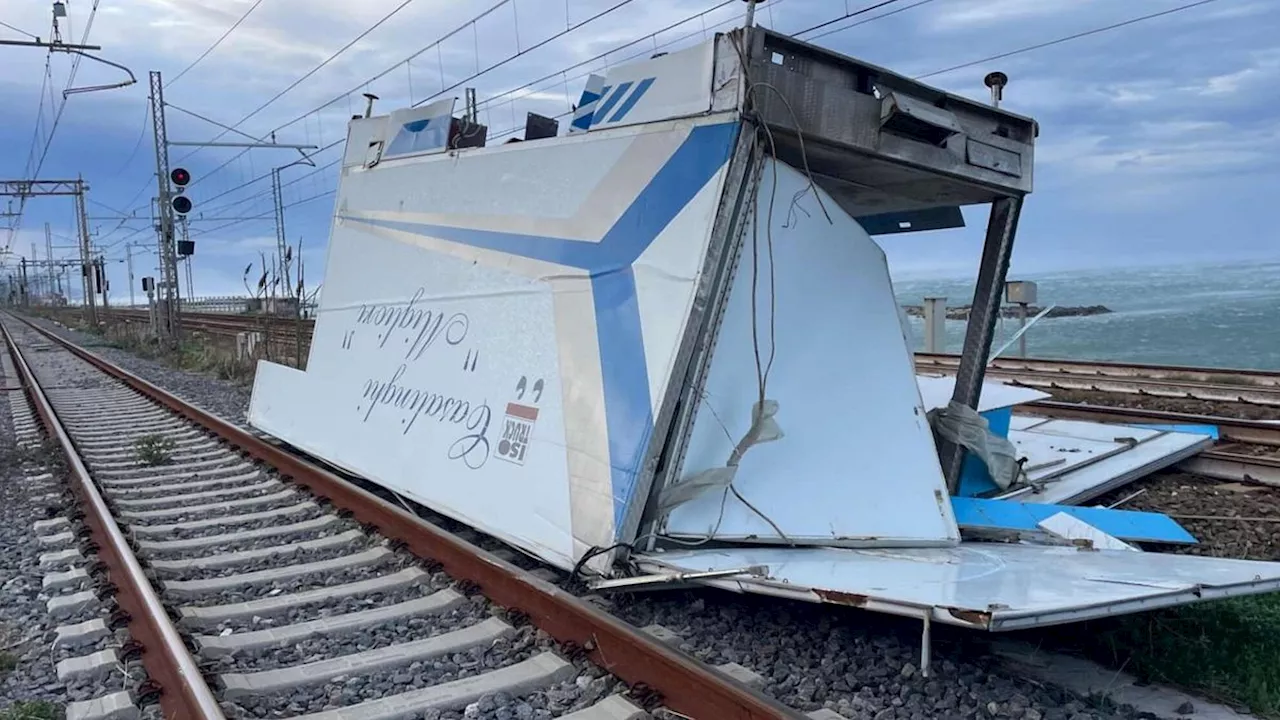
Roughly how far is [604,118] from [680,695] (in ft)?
11.5

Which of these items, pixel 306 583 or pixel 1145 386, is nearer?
pixel 306 583

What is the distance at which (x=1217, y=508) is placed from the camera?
7.32m

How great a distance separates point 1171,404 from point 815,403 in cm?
963

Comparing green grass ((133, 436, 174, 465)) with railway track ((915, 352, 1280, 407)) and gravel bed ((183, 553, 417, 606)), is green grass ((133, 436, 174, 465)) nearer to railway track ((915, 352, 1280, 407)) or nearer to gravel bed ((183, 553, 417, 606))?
gravel bed ((183, 553, 417, 606))

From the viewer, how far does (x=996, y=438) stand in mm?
6828

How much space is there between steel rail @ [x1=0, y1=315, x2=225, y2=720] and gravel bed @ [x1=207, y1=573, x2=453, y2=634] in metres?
0.30

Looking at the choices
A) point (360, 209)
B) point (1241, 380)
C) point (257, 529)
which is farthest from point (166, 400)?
point (1241, 380)

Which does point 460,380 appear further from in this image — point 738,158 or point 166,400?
point 166,400

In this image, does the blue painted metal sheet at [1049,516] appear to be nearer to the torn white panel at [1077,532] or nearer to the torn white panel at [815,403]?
the torn white panel at [1077,532]

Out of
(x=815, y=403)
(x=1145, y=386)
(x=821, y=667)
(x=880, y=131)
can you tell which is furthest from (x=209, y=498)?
(x=1145, y=386)

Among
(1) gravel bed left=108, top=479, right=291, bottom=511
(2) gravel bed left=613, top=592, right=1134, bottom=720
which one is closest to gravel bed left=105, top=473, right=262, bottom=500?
(1) gravel bed left=108, top=479, right=291, bottom=511

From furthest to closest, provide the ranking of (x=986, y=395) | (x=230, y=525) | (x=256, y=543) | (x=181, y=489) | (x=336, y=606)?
(x=181, y=489) < (x=986, y=395) < (x=230, y=525) < (x=256, y=543) < (x=336, y=606)

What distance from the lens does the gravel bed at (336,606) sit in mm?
4643

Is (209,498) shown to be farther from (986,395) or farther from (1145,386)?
(1145,386)
